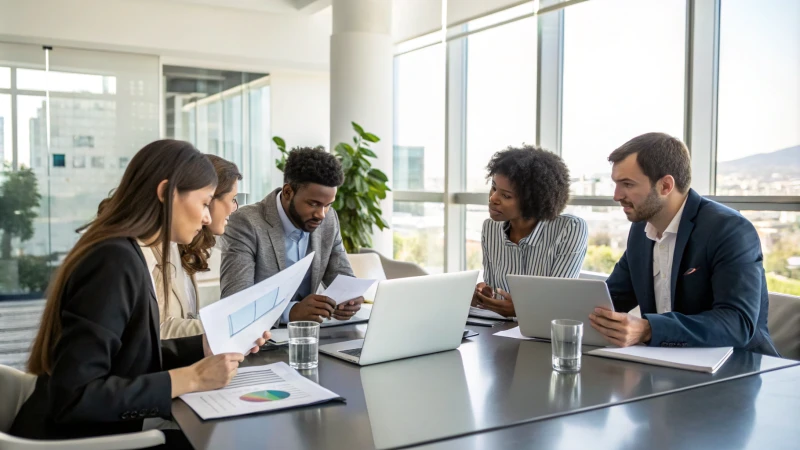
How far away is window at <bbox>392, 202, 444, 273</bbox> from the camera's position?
694 centimetres

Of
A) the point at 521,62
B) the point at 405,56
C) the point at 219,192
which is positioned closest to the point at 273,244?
the point at 219,192

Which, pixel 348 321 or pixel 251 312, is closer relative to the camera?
pixel 251 312

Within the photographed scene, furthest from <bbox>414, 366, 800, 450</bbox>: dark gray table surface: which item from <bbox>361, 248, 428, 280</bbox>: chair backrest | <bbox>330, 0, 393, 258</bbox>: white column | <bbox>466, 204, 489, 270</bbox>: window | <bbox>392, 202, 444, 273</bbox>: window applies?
<bbox>392, 202, 444, 273</bbox>: window

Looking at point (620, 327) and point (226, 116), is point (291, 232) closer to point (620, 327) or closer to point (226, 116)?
point (620, 327)

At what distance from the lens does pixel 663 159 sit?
8.07 ft

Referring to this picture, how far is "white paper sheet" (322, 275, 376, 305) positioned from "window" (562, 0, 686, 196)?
2901 mm

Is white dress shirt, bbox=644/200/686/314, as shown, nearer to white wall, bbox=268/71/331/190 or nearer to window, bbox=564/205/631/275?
window, bbox=564/205/631/275

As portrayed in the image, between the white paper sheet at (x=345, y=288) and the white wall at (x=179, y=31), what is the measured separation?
16.1 ft

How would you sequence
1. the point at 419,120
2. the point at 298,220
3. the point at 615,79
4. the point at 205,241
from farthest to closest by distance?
Result: the point at 419,120 → the point at 615,79 → the point at 298,220 → the point at 205,241

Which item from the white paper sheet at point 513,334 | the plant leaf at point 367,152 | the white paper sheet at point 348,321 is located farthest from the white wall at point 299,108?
the white paper sheet at point 513,334

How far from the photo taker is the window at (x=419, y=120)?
22.9 ft

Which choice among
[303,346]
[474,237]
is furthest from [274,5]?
[303,346]

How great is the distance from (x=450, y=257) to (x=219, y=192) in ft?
13.5

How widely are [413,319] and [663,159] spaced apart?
1158mm
